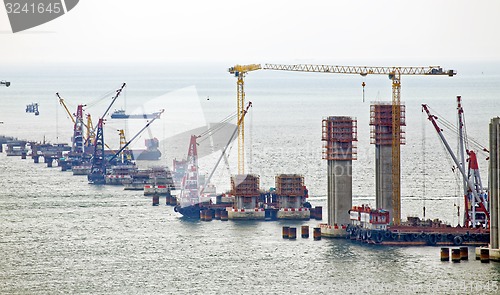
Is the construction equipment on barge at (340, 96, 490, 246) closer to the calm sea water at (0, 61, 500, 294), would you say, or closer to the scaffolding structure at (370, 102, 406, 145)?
the calm sea water at (0, 61, 500, 294)

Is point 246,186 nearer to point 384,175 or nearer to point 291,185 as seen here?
point 291,185

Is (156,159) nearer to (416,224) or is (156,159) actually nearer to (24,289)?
(416,224)

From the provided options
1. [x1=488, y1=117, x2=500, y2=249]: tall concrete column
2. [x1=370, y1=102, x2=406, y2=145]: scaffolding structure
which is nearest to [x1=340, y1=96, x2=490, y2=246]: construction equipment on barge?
[x1=488, y1=117, x2=500, y2=249]: tall concrete column

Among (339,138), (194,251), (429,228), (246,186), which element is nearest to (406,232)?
(429,228)

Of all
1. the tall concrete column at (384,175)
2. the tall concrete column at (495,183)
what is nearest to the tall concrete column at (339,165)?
the tall concrete column at (384,175)

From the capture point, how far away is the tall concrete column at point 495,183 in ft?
266

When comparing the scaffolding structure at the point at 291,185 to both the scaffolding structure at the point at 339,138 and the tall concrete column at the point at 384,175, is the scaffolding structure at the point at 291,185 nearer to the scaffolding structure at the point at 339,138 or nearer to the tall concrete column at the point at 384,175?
the scaffolding structure at the point at 339,138

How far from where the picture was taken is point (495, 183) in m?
81.4

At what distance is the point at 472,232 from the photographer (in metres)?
87.5

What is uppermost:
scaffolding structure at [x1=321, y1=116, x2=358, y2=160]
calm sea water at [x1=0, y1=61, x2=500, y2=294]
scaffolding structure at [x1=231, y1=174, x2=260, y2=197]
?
scaffolding structure at [x1=321, y1=116, x2=358, y2=160]

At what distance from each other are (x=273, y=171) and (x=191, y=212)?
A: 1258 inches

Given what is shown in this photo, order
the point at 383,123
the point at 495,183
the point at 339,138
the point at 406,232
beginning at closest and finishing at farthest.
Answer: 1. the point at 495,183
2. the point at 406,232
3. the point at 383,123
4. the point at 339,138

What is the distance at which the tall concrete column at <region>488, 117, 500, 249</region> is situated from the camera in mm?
81125

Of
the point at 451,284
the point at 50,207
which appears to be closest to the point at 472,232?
the point at 451,284
